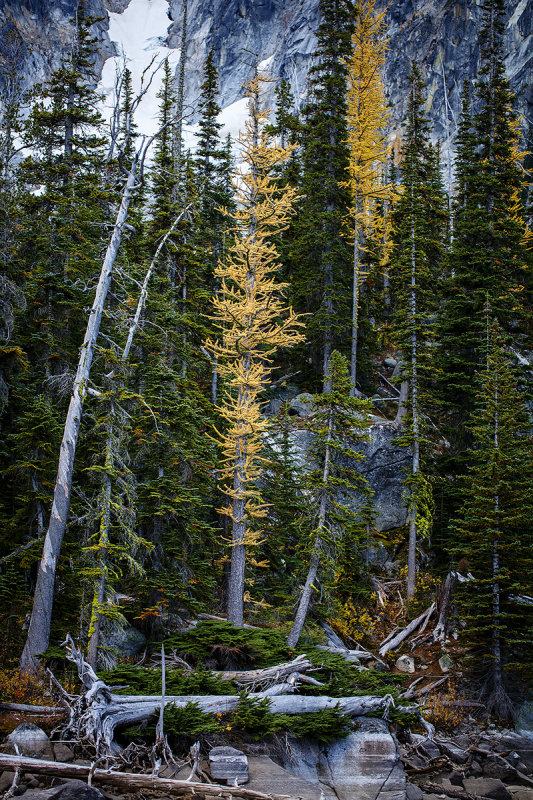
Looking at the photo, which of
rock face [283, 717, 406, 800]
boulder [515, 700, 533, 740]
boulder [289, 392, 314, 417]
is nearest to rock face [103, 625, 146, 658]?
rock face [283, 717, 406, 800]

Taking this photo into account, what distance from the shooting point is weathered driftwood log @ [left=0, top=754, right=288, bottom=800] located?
7.01 metres

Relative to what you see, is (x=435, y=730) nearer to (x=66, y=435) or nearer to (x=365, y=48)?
(x=66, y=435)

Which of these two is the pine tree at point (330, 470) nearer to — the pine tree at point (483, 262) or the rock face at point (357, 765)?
the rock face at point (357, 765)

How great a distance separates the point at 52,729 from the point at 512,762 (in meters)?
11.6

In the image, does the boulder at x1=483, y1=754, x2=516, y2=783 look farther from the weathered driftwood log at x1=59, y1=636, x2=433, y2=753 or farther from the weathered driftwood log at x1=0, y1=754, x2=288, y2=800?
the weathered driftwood log at x1=0, y1=754, x2=288, y2=800

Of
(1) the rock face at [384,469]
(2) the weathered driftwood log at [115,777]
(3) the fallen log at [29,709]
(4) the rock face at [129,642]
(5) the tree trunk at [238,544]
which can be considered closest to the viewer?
(2) the weathered driftwood log at [115,777]

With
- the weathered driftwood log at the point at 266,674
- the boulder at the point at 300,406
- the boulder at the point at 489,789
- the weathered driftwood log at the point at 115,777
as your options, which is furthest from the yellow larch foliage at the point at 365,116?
the weathered driftwood log at the point at 115,777

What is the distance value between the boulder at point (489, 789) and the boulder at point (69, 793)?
876 centimetres

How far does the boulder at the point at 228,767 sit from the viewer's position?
802 cm

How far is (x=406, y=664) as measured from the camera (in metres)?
17.0

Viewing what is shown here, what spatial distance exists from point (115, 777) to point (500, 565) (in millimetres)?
12668

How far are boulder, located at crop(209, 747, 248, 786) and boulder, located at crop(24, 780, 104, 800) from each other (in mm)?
2085

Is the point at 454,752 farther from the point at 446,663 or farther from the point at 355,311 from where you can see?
the point at 355,311

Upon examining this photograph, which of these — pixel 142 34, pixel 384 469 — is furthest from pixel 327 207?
pixel 142 34
